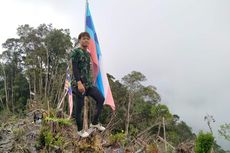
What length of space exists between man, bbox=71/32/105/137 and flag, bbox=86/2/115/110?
19cm

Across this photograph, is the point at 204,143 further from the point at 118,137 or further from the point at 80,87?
the point at 80,87

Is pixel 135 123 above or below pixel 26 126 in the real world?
above

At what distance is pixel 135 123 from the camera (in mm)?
24391

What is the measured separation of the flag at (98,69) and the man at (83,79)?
7.7 inches

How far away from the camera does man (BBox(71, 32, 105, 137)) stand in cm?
586

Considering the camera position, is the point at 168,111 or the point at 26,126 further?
the point at 168,111

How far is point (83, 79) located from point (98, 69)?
45 centimetres

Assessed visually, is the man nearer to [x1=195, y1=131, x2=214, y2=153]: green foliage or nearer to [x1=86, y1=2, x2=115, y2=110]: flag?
[x1=86, y1=2, x2=115, y2=110]: flag

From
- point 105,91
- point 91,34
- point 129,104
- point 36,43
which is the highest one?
point 36,43

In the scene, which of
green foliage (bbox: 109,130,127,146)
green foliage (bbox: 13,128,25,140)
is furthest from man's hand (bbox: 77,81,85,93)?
green foliage (bbox: 13,128,25,140)

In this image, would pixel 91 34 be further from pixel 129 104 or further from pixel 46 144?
pixel 129 104

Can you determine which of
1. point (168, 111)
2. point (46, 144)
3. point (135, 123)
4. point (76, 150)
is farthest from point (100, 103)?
point (135, 123)

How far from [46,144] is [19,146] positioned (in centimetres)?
65

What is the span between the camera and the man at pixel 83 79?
5.86 meters
